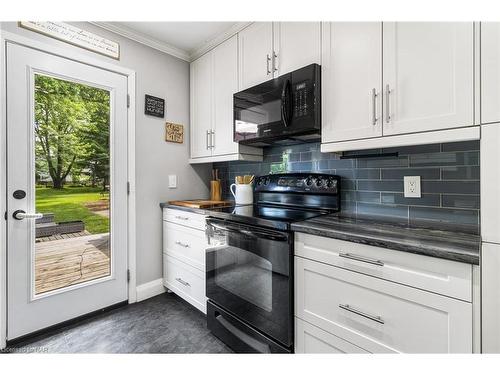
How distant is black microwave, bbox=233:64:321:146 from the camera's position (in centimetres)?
146

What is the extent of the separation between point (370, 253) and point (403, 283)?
0.51 feet

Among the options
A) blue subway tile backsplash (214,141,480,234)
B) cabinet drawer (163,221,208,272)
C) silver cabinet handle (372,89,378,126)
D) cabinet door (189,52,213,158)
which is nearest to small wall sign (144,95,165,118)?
cabinet door (189,52,213,158)

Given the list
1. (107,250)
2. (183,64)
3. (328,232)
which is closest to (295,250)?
(328,232)

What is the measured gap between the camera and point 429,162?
4.45ft

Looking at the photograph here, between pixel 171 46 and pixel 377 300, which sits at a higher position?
pixel 171 46

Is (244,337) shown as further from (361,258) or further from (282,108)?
(282,108)

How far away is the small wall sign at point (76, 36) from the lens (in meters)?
1.71

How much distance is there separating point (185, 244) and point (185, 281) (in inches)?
12.6

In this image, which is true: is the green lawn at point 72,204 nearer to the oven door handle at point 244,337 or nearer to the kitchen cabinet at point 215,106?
the kitchen cabinet at point 215,106

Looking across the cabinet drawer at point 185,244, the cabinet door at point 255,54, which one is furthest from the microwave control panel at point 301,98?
the cabinet drawer at point 185,244

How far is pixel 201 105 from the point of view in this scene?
7.82 ft

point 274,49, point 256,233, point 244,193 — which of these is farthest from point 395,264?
point 274,49
